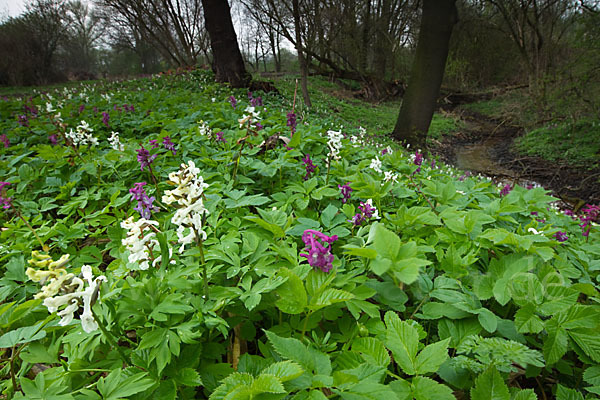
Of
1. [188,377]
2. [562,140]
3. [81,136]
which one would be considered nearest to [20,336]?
[188,377]

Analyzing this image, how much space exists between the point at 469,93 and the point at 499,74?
5.52 metres

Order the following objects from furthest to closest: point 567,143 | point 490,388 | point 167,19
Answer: point 167,19 < point 567,143 < point 490,388

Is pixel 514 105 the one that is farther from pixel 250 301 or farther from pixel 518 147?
pixel 250 301

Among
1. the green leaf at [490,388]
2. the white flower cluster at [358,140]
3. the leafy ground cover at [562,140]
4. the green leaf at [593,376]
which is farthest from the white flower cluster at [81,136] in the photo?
the leafy ground cover at [562,140]

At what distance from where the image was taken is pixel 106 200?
241 centimetres

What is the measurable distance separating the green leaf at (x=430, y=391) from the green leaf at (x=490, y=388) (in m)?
0.02

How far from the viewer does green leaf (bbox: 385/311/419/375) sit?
960 millimetres

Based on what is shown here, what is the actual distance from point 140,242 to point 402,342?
1044 millimetres

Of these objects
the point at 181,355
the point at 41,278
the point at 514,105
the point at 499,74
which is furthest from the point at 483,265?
the point at 499,74

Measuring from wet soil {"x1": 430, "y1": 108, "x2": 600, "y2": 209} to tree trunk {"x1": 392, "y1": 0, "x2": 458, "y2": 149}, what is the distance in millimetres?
1268

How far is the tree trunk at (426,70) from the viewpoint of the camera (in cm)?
759

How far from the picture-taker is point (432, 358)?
95 centimetres

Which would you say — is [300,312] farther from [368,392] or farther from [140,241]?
[140,241]

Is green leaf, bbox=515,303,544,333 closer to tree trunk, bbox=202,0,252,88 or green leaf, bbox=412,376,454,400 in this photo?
green leaf, bbox=412,376,454,400
